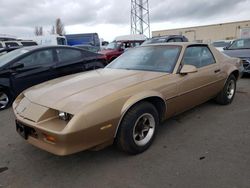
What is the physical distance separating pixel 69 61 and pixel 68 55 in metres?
0.20

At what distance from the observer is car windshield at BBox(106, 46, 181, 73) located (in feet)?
→ 12.6

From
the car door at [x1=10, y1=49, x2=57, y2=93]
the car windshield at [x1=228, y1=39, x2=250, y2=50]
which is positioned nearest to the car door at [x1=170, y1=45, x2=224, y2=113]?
the car door at [x1=10, y1=49, x2=57, y2=93]

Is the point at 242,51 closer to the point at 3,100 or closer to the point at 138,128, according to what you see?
the point at 138,128

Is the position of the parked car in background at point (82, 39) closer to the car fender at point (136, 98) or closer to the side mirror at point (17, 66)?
the side mirror at point (17, 66)

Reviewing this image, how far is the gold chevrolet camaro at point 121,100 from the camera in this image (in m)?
2.60

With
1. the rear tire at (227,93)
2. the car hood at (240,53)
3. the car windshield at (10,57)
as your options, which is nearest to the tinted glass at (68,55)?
the car windshield at (10,57)

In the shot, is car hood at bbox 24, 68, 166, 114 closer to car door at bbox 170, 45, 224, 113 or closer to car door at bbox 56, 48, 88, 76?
car door at bbox 170, 45, 224, 113

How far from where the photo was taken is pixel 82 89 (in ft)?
10.1

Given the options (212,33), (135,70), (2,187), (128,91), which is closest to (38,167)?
(2,187)

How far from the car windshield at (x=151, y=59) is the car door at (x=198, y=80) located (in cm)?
20

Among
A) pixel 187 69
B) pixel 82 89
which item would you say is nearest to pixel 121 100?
pixel 82 89

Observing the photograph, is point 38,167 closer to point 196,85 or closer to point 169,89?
point 169,89

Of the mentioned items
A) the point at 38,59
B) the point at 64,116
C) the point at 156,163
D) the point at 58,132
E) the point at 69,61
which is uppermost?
the point at 38,59

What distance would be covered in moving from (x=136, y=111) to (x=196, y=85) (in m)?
1.47
